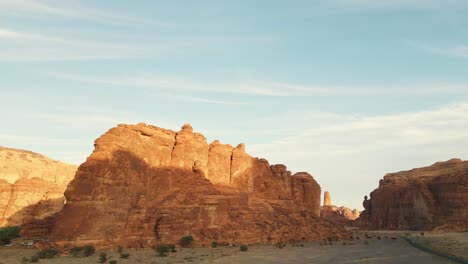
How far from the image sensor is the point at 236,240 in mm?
47094

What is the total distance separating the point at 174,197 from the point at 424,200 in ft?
248

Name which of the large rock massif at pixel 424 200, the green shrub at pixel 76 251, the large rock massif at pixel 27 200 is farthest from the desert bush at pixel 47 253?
the large rock massif at pixel 424 200

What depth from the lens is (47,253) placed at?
3438 cm

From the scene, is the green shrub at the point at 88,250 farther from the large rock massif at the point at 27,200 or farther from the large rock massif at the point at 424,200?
the large rock massif at the point at 424,200

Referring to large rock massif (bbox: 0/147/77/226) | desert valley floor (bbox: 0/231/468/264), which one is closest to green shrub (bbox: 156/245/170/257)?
desert valley floor (bbox: 0/231/468/264)

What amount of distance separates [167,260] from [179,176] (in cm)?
1637

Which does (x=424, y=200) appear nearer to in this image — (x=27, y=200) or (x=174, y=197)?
(x=174, y=197)

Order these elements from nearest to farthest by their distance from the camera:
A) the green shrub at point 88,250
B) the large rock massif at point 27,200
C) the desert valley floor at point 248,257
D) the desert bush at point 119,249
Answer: the desert valley floor at point 248,257, the green shrub at point 88,250, the desert bush at point 119,249, the large rock massif at point 27,200

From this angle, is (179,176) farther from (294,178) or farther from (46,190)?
(46,190)

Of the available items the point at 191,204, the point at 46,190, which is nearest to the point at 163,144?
the point at 191,204

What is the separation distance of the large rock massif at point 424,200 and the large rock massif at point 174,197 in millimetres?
45548

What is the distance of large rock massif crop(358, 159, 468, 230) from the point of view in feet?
297

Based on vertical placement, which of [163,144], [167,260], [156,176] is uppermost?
[163,144]

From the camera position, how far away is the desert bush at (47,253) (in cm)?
3412
